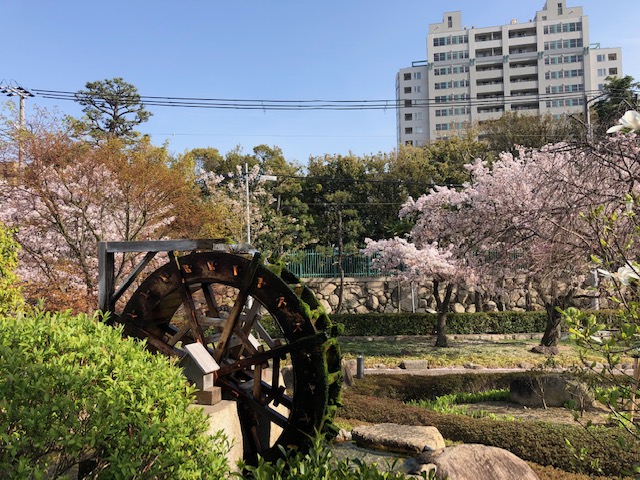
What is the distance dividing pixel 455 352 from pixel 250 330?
1215 centimetres

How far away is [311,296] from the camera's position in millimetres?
7000

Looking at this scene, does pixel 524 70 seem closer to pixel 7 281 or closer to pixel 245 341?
pixel 245 341

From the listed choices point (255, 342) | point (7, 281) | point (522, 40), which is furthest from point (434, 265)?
point (522, 40)

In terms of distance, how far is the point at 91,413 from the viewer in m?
3.49

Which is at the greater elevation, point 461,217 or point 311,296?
point 461,217

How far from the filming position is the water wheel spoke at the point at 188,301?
6.84 m

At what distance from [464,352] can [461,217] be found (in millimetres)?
4953

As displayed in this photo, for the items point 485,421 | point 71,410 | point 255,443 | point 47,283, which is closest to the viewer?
point 71,410

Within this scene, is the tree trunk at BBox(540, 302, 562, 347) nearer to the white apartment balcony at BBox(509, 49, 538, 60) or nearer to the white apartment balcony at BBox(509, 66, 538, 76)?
the white apartment balcony at BBox(509, 66, 538, 76)

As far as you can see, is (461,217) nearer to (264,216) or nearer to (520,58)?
(264,216)

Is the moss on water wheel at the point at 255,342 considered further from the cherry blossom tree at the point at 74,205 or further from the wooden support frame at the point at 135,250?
the cherry blossom tree at the point at 74,205

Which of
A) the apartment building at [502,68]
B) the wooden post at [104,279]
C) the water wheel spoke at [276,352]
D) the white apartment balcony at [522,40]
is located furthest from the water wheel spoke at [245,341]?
the white apartment balcony at [522,40]

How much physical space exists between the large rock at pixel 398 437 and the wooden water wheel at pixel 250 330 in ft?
4.20

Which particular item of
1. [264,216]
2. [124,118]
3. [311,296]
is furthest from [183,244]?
[124,118]
